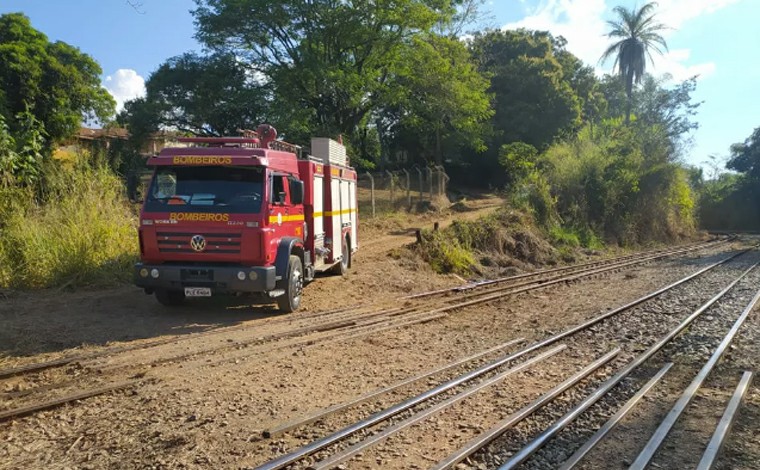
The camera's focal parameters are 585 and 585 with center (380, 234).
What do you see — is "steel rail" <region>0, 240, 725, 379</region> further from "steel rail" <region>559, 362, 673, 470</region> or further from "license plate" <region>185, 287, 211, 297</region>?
"steel rail" <region>559, 362, 673, 470</region>

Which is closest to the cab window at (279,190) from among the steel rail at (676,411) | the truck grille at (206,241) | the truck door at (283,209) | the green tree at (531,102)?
the truck door at (283,209)

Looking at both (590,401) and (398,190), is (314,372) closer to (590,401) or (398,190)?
(590,401)

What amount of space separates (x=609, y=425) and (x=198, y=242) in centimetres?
651

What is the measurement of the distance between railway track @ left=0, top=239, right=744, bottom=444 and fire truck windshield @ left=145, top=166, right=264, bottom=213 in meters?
2.01

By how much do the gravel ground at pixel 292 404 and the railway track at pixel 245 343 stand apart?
4.8 inches

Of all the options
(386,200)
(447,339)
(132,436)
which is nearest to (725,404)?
(447,339)

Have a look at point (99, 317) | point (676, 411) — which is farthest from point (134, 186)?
point (676, 411)

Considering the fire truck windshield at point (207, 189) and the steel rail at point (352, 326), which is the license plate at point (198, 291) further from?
the steel rail at point (352, 326)

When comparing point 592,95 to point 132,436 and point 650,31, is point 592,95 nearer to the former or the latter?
point 650,31

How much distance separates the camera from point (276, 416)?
559 centimetres

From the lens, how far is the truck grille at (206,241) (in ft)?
30.3

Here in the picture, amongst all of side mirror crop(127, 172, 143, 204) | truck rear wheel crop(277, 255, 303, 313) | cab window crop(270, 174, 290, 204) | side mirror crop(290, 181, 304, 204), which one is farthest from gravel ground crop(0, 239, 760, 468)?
side mirror crop(127, 172, 143, 204)

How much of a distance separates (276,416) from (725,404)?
4.72m

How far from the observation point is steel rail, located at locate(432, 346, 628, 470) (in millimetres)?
4692
